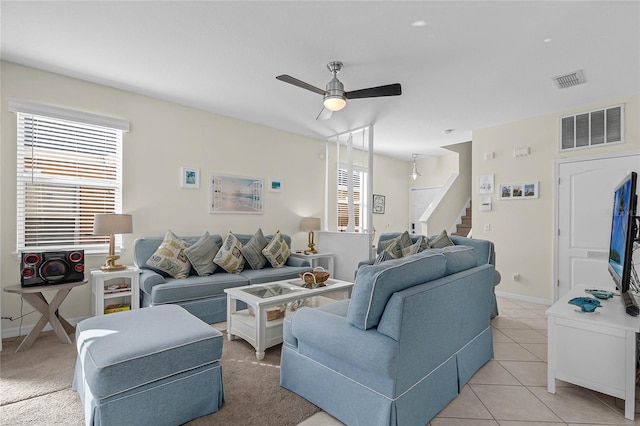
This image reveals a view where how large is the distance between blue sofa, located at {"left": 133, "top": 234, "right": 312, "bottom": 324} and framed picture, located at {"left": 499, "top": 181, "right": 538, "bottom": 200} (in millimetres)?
3577

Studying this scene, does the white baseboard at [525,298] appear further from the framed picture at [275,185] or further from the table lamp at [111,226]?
the table lamp at [111,226]

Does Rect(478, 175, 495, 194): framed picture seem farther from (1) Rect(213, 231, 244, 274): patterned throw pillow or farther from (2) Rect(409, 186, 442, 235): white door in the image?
(1) Rect(213, 231, 244, 274): patterned throw pillow

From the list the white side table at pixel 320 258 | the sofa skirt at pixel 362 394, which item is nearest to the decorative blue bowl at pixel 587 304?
the sofa skirt at pixel 362 394

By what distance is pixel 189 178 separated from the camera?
443 centimetres

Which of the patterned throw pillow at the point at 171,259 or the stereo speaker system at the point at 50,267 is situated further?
the patterned throw pillow at the point at 171,259

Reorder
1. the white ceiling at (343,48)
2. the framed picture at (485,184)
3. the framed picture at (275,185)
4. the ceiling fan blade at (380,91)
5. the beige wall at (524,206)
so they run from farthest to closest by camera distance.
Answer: the framed picture at (275,185) < the framed picture at (485,184) < the beige wall at (524,206) < the ceiling fan blade at (380,91) < the white ceiling at (343,48)

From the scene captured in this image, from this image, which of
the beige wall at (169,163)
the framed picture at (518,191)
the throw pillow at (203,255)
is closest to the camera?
the beige wall at (169,163)

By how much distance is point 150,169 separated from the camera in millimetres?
4102

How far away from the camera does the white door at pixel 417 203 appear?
7.79 meters

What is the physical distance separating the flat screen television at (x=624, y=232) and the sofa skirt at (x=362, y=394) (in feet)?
3.99

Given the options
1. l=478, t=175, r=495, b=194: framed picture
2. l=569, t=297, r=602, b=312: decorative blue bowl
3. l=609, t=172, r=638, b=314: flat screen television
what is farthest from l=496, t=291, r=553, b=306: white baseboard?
l=569, t=297, r=602, b=312: decorative blue bowl

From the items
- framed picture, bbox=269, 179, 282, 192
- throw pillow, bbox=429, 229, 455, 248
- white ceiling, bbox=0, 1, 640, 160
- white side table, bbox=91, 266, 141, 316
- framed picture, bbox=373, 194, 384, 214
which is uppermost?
white ceiling, bbox=0, 1, 640, 160

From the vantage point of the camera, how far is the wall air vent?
3969 millimetres

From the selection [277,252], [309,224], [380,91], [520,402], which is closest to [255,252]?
[277,252]
